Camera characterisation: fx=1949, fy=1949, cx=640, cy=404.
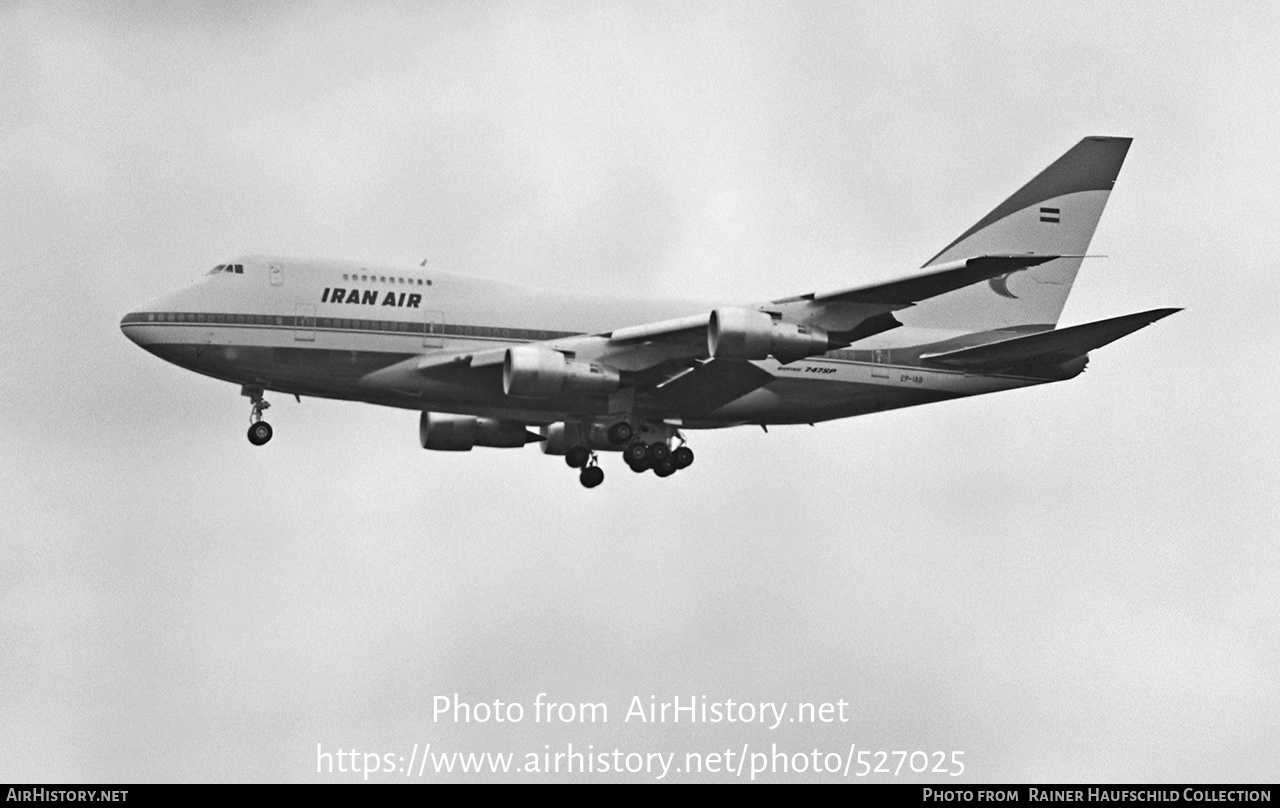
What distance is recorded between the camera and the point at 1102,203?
60.6 metres

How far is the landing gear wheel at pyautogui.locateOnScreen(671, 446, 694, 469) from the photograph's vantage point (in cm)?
5569

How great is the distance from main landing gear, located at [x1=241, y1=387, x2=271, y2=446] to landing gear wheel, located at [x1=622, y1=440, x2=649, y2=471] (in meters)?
10.0

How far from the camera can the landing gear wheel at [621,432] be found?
54.6 meters

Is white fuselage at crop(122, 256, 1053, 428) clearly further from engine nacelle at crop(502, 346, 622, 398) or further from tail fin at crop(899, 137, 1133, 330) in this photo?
tail fin at crop(899, 137, 1133, 330)

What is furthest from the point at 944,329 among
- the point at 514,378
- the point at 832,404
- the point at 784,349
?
the point at 514,378

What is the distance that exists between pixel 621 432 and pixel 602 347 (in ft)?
9.65

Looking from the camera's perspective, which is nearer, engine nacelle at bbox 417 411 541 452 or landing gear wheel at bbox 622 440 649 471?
landing gear wheel at bbox 622 440 649 471

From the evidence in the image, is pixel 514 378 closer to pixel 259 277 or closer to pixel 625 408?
pixel 625 408

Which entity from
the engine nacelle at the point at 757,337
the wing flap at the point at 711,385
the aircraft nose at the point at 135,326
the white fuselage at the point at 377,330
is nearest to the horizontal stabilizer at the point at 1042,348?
the white fuselage at the point at 377,330

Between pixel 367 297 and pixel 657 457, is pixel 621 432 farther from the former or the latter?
pixel 367 297

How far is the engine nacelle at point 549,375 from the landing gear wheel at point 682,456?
12.2 feet

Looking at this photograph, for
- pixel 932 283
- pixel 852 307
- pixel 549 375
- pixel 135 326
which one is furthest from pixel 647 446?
pixel 135 326

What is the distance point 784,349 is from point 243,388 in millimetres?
15118

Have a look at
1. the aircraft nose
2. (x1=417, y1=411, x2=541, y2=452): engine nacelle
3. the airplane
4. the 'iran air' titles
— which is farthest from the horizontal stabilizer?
the aircraft nose
